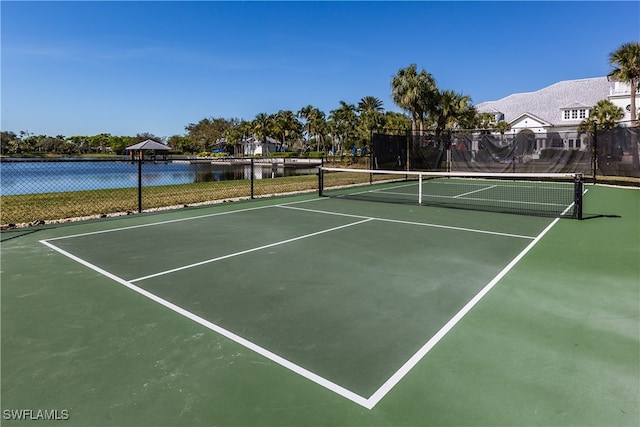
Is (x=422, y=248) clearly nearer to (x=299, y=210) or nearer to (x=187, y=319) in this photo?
(x=187, y=319)

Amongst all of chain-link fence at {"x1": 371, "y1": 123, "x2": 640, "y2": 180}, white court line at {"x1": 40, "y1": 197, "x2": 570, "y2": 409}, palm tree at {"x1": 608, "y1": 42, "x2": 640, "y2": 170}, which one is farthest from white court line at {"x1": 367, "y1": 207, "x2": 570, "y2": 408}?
palm tree at {"x1": 608, "y1": 42, "x2": 640, "y2": 170}

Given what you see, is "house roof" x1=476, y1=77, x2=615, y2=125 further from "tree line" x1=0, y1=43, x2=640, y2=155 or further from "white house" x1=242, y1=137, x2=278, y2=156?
"white house" x1=242, y1=137, x2=278, y2=156

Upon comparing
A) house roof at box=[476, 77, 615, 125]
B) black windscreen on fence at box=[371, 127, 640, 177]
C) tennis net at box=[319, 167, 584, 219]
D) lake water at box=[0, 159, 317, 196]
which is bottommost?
tennis net at box=[319, 167, 584, 219]

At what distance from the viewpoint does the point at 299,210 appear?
992cm

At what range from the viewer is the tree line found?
31078 millimetres

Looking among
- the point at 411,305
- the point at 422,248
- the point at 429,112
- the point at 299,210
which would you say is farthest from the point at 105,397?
the point at 429,112

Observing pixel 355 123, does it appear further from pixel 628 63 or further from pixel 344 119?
pixel 628 63

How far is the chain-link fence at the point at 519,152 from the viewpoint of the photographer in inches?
623

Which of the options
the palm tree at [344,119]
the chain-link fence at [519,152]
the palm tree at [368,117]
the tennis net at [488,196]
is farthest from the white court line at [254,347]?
the palm tree at [344,119]

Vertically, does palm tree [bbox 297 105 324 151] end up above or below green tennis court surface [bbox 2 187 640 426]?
above

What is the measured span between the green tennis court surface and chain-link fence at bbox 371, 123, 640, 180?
1210 cm

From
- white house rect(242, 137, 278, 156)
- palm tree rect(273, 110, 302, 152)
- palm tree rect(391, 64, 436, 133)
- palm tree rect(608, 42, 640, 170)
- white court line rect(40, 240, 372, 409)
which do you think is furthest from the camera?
white house rect(242, 137, 278, 156)

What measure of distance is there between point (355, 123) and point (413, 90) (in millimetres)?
31680

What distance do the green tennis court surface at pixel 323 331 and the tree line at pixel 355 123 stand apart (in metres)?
12.3
